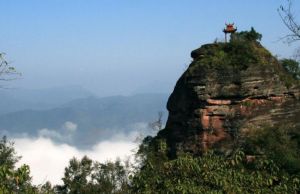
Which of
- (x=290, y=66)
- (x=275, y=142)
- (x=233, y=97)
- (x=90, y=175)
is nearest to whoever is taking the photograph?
(x=275, y=142)

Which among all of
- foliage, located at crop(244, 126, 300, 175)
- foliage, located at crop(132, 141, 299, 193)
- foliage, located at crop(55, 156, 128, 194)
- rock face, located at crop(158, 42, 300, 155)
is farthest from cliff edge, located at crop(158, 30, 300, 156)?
foliage, located at crop(132, 141, 299, 193)

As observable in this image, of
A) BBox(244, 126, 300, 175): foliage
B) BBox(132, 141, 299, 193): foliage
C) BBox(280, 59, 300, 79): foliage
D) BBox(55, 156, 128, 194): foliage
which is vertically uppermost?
BBox(280, 59, 300, 79): foliage

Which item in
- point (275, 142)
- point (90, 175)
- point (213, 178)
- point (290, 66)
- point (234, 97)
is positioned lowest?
point (213, 178)

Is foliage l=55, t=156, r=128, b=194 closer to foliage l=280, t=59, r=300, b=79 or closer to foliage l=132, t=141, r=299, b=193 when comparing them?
foliage l=280, t=59, r=300, b=79

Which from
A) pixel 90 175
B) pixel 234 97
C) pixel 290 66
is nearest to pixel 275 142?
pixel 234 97

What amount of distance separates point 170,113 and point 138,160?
6.29 metres

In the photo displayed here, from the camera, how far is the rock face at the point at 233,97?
46.5 m

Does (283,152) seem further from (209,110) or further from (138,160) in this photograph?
(138,160)

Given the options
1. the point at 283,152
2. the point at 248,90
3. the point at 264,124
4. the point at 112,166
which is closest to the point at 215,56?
the point at 248,90

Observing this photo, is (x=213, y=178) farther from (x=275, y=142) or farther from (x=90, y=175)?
(x=90, y=175)

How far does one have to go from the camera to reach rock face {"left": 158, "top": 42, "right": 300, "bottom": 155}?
1831 inches

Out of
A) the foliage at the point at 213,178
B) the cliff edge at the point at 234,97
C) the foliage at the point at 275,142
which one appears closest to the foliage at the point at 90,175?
the cliff edge at the point at 234,97

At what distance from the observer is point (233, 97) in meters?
46.6

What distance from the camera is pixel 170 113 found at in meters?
51.8
